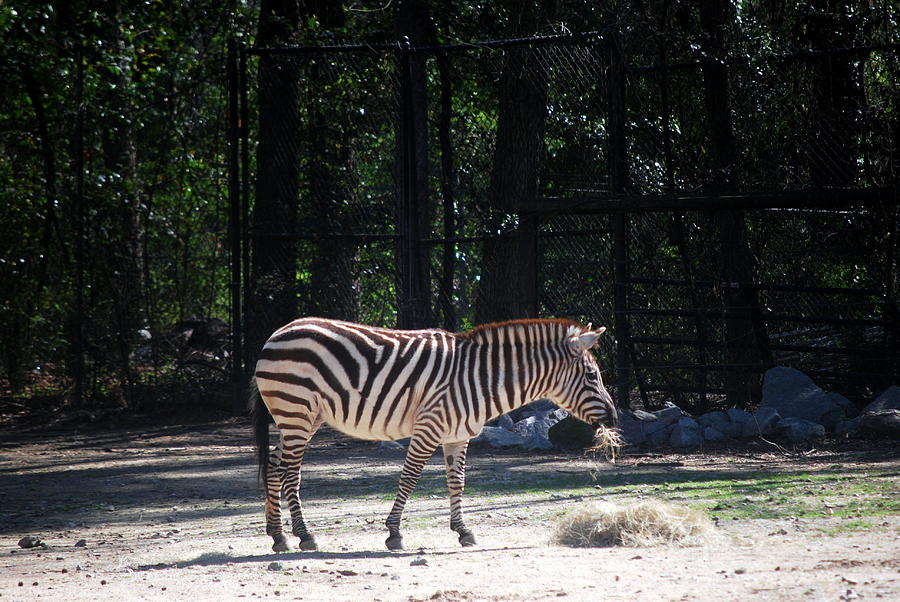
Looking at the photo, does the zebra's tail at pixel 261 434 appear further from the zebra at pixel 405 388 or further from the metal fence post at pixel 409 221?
the metal fence post at pixel 409 221

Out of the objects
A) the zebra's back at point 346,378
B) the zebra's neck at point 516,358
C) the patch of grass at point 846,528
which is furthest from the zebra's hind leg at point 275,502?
the patch of grass at point 846,528

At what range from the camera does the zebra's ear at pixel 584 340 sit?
740 cm

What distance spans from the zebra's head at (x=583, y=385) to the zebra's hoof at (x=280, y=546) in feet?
7.53

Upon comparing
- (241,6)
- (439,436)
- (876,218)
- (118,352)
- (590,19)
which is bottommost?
(439,436)

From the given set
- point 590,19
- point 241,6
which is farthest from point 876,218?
point 241,6

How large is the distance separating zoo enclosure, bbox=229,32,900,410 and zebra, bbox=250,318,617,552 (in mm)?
4129

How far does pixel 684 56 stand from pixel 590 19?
222 centimetres

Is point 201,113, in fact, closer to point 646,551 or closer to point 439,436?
point 439,436

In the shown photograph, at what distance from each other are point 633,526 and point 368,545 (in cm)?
183

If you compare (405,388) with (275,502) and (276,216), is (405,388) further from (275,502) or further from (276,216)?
(276,216)

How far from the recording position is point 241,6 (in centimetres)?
1819

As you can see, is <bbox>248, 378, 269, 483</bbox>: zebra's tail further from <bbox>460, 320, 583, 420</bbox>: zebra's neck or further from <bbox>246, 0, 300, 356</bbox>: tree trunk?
<bbox>246, 0, 300, 356</bbox>: tree trunk

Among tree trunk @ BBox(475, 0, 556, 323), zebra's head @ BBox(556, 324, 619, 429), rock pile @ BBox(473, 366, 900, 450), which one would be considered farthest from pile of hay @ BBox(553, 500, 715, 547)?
tree trunk @ BBox(475, 0, 556, 323)

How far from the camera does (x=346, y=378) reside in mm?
7137
